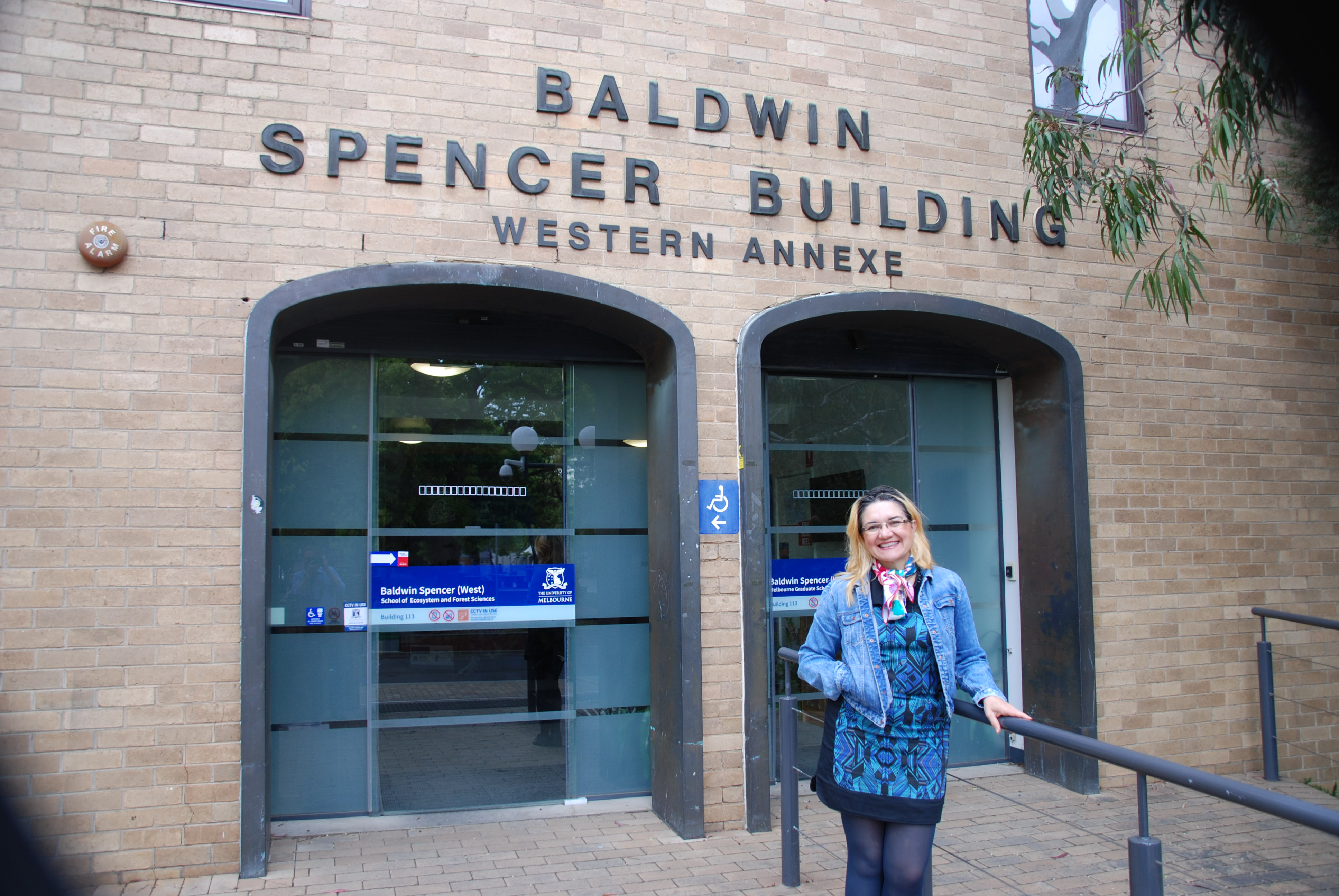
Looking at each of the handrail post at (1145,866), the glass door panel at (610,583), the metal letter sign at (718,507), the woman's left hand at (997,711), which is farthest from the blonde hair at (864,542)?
the glass door panel at (610,583)

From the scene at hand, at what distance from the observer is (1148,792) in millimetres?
2871

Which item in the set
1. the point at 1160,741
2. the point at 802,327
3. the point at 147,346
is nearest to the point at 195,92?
the point at 147,346

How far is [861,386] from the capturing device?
6.74 meters

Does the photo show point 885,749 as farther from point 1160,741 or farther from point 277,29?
point 277,29

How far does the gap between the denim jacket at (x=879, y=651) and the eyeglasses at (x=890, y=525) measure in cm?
17

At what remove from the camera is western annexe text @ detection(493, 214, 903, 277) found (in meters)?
5.37

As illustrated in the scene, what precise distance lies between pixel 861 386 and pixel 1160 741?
3.12 m

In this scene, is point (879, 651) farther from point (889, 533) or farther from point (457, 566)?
point (457, 566)

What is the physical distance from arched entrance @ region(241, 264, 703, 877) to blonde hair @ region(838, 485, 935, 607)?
81.5 inches

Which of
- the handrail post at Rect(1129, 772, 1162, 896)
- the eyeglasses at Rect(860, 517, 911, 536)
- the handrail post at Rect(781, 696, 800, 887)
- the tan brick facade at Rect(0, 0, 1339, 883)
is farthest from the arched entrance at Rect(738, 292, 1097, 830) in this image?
the handrail post at Rect(1129, 772, 1162, 896)

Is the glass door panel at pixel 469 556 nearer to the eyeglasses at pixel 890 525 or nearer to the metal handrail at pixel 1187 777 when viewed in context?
the eyeglasses at pixel 890 525

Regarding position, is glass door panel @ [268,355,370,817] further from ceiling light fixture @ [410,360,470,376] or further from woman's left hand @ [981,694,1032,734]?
woman's left hand @ [981,694,1032,734]

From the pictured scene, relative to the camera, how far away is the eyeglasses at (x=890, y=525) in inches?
130

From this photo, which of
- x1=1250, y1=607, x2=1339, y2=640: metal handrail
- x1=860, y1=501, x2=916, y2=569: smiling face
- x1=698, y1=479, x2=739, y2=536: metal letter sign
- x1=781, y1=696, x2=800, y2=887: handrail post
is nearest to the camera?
x1=860, y1=501, x2=916, y2=569: smiling face
